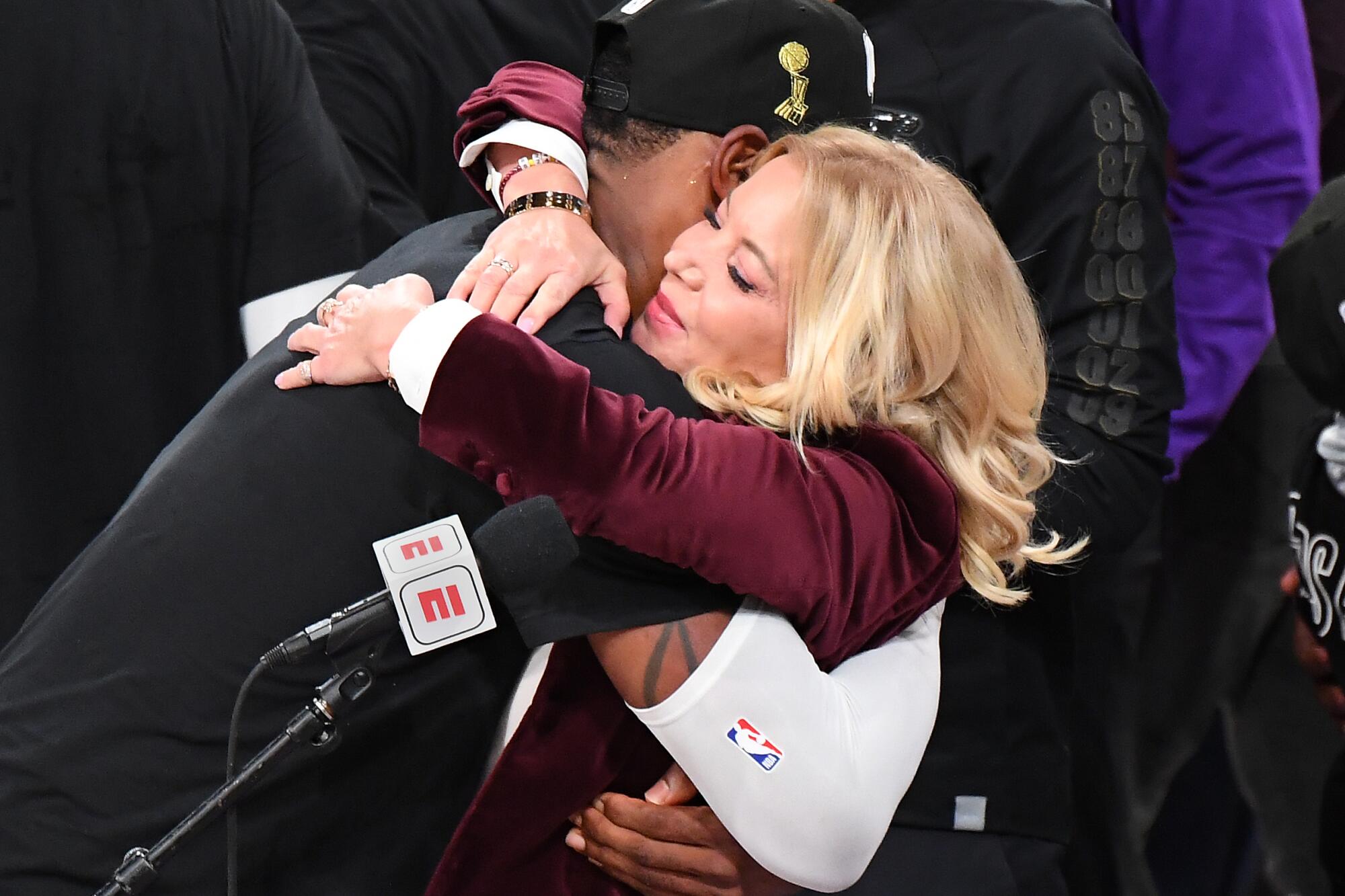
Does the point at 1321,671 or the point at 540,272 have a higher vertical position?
the point at 540,272

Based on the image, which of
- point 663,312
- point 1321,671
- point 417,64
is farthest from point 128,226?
point 1321,671

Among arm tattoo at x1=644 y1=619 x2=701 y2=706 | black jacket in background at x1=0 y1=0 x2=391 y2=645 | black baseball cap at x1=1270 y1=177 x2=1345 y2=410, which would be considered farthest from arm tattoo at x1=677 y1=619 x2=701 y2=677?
black baseball cap at x1=1270 y1=177 x2=1345 y2=410

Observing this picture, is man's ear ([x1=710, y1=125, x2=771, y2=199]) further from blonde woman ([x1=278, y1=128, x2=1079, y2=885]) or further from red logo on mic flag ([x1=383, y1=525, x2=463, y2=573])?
red logo on mic flag ([x1=383, y1=525, x2=463, y2=573])

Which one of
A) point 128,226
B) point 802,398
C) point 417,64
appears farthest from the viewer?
point 417,64

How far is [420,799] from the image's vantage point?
4.47ft

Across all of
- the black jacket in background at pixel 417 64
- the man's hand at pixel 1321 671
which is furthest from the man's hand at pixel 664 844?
the black jacket in background at pixel 417 64

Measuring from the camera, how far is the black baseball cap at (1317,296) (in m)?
1.84

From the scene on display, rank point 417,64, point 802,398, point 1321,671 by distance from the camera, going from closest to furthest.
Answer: point 802,398, point 1321,671, point 417,64

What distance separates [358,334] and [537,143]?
16.9 inches

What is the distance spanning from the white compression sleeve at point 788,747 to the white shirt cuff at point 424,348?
34cm

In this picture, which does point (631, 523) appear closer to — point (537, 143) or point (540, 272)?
point (540, 272)

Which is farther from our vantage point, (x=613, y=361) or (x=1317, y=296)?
(x=1317, y=296)

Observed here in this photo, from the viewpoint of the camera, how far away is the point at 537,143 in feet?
5.08

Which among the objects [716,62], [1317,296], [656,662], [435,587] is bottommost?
[1317,296]
